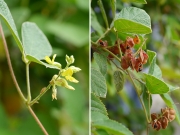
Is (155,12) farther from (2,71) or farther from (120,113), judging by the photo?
(2,71)

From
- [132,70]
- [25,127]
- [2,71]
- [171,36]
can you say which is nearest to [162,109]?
[132,70]

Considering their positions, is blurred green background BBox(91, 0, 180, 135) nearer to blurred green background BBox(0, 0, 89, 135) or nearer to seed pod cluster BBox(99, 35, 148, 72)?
seed pod cluster BBox(99, 35, 148, 72)

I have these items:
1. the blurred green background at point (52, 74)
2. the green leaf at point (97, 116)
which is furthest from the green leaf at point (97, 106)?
the blurred green background at point (52, 74)

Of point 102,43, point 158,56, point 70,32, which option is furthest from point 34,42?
point 70,32

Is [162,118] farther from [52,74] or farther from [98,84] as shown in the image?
[52,74]

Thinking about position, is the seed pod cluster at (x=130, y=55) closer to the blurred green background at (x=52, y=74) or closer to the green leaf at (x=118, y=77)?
the green leaf at (x=118, y=77)

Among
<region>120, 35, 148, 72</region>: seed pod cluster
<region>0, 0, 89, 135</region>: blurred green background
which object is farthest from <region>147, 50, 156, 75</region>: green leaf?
<region>0, 0, 89, 135</region>: blurred green background
